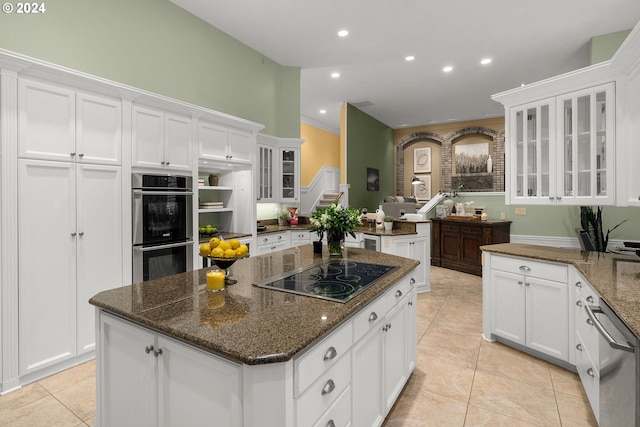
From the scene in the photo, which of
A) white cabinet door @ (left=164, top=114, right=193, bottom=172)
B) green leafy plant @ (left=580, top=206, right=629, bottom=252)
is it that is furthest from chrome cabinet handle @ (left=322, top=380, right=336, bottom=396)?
green leafy plant @ (left=580, top=206, right=629, bottom=252)

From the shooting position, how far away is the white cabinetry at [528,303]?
2666 millimetres

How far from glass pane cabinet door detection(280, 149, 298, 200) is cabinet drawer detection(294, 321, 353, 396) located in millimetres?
4470

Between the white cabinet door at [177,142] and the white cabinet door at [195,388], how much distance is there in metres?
2.72

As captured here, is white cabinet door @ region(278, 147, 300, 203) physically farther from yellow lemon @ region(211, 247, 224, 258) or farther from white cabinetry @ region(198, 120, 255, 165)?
yellow lemon @ region(211, 247, 224, 258)

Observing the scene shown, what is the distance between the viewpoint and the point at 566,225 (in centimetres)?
591

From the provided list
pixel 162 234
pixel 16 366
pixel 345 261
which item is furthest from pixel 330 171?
pixel 16 366

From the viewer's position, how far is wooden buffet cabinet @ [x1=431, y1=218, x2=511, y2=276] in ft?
20.7

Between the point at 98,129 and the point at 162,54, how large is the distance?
1.53 meters

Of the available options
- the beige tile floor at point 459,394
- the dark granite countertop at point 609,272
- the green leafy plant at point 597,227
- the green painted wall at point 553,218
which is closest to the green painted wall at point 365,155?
the green painted wall at point 553,218

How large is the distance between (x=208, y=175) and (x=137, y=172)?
4.71 ft

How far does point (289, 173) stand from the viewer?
580 centimetres

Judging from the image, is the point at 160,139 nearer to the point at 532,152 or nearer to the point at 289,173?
the point at 289,173

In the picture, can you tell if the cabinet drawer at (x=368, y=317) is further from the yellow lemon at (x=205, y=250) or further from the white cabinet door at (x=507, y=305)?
the white cabinet door at (x=507, y=305)

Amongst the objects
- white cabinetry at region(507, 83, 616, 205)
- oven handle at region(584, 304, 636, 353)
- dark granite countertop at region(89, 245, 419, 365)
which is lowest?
oven handle at region(584, 304, 636, 353)
